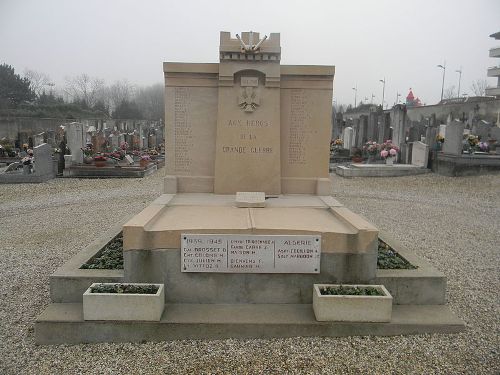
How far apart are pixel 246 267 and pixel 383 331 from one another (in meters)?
1.40

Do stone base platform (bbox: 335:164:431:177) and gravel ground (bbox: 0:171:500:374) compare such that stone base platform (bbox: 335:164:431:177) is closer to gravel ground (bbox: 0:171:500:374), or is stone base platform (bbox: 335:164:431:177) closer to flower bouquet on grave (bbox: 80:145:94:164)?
gravel ground (bbox: 0:171:500:374)

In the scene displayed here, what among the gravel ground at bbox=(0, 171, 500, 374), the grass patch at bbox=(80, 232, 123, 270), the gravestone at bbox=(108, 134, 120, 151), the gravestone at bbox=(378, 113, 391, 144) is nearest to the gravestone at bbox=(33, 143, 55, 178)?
the gravel ground at bbox=(0, 171, 500, 374)

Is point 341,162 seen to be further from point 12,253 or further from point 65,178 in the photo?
point 12,253

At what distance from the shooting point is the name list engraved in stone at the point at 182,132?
5.95 metres

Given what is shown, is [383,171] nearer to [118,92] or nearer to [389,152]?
[389,152]

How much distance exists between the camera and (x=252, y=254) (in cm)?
389

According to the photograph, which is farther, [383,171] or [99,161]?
[383,171]

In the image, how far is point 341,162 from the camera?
1914 cm

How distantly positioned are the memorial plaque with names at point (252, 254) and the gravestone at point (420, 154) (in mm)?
13471

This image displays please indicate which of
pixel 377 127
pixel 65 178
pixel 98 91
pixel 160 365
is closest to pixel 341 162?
pixel 377 127

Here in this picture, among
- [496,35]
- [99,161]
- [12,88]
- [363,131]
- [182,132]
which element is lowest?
[99,161]

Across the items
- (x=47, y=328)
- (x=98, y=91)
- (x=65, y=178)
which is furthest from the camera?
(x=98, y=91)

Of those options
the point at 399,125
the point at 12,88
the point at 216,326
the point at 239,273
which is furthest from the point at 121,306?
the point at 12,88

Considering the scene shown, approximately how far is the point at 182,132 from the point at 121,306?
310 cm
